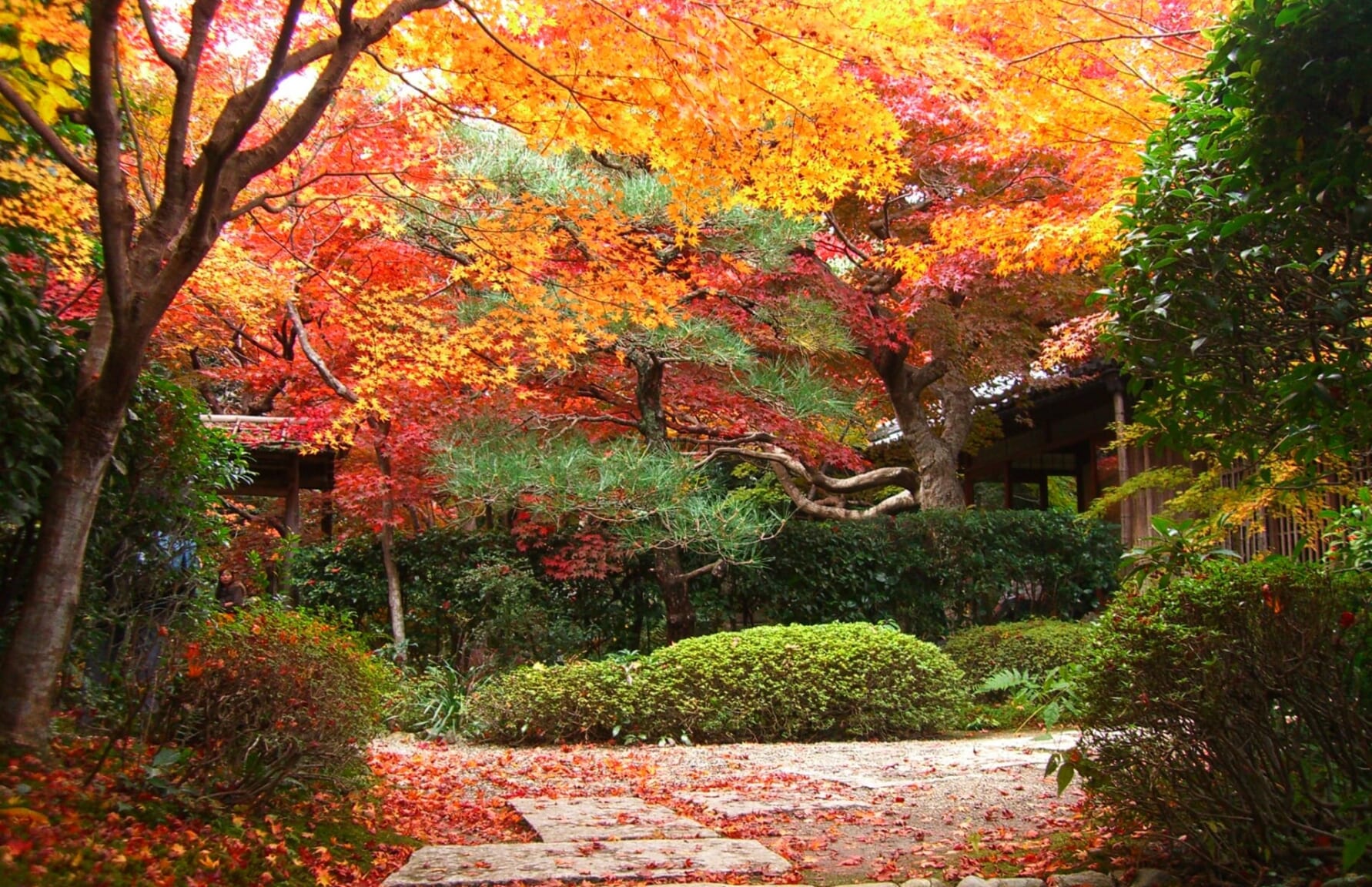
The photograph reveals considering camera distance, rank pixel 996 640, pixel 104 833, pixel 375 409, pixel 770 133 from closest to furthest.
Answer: pixel 104 833
pixel 770 133
pixel 375 409
pixel 996 640

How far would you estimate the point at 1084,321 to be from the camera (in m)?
10.6

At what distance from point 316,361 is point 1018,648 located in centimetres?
856

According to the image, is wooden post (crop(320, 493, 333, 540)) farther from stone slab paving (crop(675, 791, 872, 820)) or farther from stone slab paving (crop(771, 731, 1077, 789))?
stone slab paving (crop(675, 791, 872, 820))

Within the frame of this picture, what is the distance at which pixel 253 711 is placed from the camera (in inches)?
187

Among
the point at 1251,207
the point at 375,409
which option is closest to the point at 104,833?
the point at 1251,207

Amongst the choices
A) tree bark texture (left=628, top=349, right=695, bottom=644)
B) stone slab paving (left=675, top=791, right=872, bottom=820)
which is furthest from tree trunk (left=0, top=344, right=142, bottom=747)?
tree bark texture (left=628, top=349, right=695, bottom=644)

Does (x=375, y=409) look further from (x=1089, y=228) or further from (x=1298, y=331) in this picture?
(x=1298, y=331)

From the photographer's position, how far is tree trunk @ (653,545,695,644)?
12.3 m

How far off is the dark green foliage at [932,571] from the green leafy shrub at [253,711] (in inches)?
321

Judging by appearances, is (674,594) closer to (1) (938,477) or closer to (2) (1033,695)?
(2) (1033,695)

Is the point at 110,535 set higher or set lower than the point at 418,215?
lower

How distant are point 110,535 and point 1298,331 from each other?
16.6ft

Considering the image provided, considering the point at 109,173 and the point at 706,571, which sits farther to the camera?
the point at 706,571

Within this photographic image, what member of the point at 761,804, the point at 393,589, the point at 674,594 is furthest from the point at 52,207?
the point at 674,594
